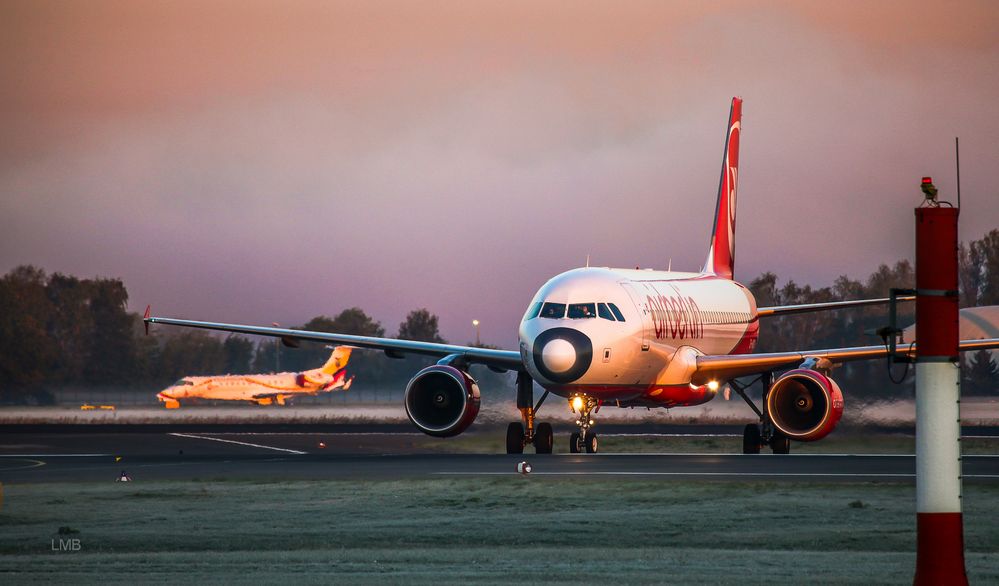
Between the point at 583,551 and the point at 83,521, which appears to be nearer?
the point at 583,551

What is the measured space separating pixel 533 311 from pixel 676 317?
5.27m

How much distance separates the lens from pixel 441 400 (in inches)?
1505

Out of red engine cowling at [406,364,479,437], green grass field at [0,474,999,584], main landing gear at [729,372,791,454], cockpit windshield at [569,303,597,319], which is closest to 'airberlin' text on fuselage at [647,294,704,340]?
cockpit windshield at [569,303,597,319]

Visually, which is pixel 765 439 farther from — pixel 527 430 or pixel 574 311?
pixel 574 311

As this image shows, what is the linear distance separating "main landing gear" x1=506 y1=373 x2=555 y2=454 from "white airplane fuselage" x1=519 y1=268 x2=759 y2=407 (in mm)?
1795

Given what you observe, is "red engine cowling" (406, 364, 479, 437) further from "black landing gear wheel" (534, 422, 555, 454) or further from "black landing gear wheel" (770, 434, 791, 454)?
"black landing gear wheel" (770, 434, 791, 454)

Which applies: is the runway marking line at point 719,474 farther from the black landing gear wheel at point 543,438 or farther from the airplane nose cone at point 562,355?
the black landing gear wheel at point 543,438

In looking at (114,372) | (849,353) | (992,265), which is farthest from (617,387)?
(114,372)

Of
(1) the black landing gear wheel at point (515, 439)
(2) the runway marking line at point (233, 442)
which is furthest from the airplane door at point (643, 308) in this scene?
(2) the runway marking line at point (233, 442)

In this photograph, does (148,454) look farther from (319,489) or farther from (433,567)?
(433,567)

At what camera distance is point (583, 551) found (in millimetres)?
17672

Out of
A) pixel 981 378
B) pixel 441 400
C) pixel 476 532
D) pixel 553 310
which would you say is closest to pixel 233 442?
pixel 441 400

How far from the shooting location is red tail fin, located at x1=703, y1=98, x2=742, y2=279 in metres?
48.6

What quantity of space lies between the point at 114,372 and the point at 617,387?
71.6m
